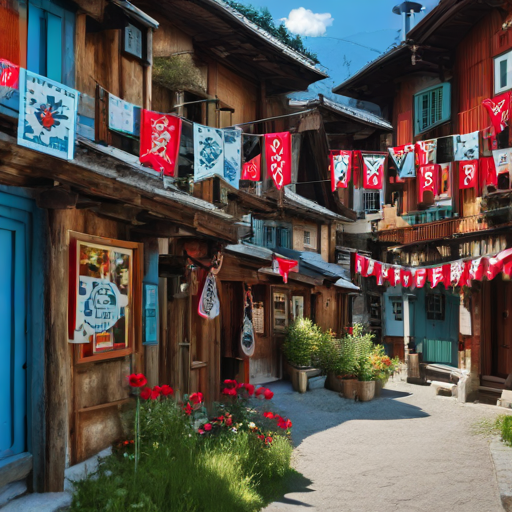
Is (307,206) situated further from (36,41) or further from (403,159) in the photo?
(36,41)

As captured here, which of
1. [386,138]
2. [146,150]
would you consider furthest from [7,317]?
[386,138]

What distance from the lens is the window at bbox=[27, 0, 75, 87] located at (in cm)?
768

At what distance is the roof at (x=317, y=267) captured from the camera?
20902 millimetres

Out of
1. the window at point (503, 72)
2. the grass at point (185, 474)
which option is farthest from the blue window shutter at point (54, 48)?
the window at point (503, 72)

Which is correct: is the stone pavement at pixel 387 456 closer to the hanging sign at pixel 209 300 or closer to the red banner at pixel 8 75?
the hanging sign at pixel 209 300

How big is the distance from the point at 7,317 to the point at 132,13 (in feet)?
18.3

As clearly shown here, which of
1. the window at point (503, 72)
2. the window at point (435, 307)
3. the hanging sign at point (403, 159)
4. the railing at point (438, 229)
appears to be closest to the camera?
the hanging sign at point (403, 159)

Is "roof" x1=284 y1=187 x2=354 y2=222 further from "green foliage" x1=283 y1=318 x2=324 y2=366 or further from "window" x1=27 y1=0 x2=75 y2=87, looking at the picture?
"window" x1=27 y1=0 x2=75 y2=87

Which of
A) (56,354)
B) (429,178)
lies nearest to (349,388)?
(429,178)

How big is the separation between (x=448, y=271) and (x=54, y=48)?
12949 mm

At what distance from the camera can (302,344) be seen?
18.0 m

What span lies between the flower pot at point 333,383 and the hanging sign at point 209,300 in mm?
6844

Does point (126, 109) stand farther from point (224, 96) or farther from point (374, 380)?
point (374, 380)

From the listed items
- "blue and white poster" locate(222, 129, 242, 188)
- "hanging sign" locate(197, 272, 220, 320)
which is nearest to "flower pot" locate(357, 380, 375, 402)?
"hanging sign" locate(197, 272, 220, 320)
